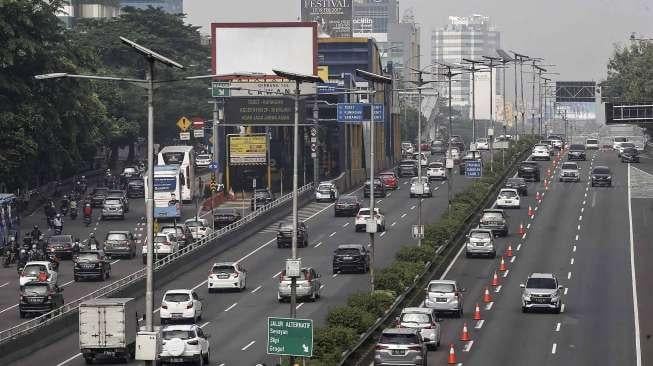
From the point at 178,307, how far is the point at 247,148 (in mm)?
60056

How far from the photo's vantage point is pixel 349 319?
54188 millimetres

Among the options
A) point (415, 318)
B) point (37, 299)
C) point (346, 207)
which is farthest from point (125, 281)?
point (346, 207)

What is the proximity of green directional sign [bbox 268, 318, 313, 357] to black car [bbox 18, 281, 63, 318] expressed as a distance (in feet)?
79.6

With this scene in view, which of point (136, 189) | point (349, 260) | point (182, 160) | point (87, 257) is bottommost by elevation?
point (349, 260)

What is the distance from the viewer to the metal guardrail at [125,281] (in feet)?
187

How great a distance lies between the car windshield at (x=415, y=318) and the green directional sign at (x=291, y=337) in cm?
1351

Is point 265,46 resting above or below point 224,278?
above

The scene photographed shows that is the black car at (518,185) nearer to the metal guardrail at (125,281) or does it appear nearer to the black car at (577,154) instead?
the metal guardrail at (125,281)

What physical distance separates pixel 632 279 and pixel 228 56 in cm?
6149

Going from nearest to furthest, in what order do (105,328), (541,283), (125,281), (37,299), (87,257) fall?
(105,328)
(37,299)
(541,283)
(125,281)
(87,257)

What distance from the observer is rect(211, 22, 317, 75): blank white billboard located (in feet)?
432

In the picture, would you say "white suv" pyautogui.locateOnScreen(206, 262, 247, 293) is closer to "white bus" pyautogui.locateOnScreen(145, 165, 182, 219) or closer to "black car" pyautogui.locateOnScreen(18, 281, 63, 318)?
"black car" pyautogui.locateOnScreen(18, 281, 63, 318)

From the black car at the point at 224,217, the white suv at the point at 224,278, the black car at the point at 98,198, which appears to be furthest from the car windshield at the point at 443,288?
the black car at the point at 98,198

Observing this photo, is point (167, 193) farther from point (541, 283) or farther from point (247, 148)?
point (541, 283)
